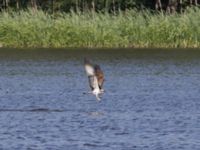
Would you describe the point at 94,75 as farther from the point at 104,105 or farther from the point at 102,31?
the point at 102,31

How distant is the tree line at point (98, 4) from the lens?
186 feet

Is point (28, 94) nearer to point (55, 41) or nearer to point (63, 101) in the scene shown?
point (63, 101)

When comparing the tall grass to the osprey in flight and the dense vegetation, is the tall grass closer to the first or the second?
the dense vegetation

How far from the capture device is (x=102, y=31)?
4166cm

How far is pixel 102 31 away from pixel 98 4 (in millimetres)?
18557

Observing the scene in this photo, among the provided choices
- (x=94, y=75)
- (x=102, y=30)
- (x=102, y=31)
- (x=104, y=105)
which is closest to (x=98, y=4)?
(x=102, y=30)

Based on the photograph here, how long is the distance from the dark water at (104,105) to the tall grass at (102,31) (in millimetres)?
2790

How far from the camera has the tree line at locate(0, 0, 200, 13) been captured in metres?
56.8

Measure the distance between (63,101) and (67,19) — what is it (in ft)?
64.1

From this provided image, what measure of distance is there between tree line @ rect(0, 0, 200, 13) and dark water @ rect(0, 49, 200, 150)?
18.0 metres

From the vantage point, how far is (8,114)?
21344mm

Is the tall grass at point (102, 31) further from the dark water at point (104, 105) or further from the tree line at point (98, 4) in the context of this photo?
the tree line at point (98, 4)

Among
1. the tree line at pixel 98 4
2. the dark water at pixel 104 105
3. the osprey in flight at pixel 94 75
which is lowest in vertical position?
the dark water at pixel 104 105

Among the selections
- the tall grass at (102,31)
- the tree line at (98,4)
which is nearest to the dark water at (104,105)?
the tall grass at (102,31)
